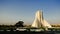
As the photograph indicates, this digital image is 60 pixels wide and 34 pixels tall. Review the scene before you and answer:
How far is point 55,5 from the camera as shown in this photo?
5.50m

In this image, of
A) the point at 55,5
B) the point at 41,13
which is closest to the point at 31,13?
the point at 41,13

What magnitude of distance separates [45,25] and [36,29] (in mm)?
217

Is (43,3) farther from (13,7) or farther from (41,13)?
(13,7)

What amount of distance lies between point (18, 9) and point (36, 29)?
0.60m

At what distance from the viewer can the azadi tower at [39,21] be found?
5402 mm

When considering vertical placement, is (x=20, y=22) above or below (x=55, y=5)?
below

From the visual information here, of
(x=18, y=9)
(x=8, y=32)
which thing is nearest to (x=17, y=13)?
Result: (x=18, y=9)

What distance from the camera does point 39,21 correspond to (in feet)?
17.8

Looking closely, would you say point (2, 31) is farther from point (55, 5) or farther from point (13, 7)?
point (55, 5)

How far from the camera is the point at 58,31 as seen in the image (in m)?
5.45

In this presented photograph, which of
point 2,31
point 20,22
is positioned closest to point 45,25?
point 20,22

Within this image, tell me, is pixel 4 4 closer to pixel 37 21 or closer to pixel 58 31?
pixel 37 21

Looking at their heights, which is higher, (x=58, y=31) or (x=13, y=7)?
(x=13, y=7)

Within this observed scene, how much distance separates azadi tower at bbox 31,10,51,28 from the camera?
5.40 metres
